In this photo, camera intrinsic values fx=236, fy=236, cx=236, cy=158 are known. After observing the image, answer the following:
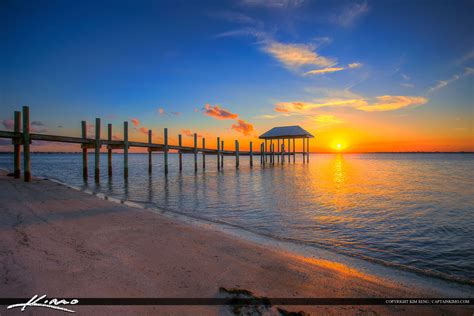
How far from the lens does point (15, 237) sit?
4254 millimetres

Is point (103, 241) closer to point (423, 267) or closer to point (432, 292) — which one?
point (432, 292)

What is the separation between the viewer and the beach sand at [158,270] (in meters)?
2.67

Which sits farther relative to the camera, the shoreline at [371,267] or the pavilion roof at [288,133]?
the pavilion roof at [288,133]

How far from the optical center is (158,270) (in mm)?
3314

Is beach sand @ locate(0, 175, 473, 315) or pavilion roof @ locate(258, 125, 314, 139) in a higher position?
pavilion roof @ locate(258, 125, 314, 139)

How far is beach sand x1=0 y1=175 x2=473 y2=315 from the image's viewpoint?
105 inches

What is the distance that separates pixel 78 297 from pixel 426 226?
28.3 ft
